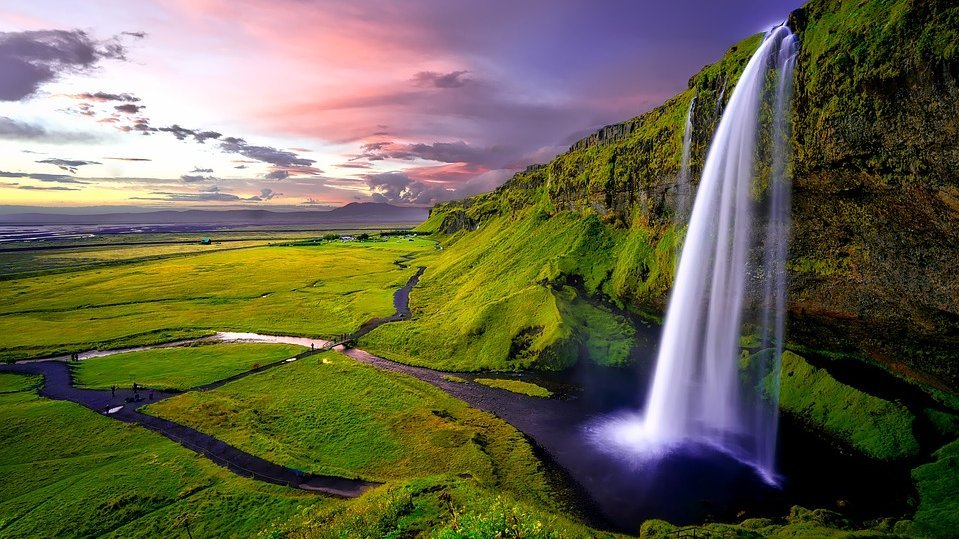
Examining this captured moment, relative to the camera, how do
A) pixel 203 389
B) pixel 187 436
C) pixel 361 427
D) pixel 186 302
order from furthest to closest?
pixel 186 302
pixel 203 389
pixel 361 427
pixel 187 436

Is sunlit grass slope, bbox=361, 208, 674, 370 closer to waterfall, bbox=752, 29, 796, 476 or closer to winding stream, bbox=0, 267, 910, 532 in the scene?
winding stream, bbox=0, 267, 910, 532

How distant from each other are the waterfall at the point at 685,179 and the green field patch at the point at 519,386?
3129 cm

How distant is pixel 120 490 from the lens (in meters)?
33.4

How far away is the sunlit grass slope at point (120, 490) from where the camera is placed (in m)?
29.7

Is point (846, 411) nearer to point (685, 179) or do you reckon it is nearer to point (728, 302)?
point (728, 302)

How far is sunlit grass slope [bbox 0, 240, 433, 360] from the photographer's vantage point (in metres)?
82.4

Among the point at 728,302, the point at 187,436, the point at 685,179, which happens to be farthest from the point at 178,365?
the point at 685,179

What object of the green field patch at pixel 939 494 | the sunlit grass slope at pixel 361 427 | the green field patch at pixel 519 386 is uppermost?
the green field patch at pixel 939 494

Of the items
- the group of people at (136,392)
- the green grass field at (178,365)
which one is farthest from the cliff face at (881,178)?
the group of people at (136,392)

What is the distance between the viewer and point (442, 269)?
12888 cm

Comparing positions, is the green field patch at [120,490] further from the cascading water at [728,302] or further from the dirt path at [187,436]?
the cascading water at [728,302]

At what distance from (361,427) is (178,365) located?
39998 mm

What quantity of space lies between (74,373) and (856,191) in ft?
324

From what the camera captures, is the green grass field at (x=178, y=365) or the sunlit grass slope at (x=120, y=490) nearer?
the sunlit grass slope at (x=120, y=490)
